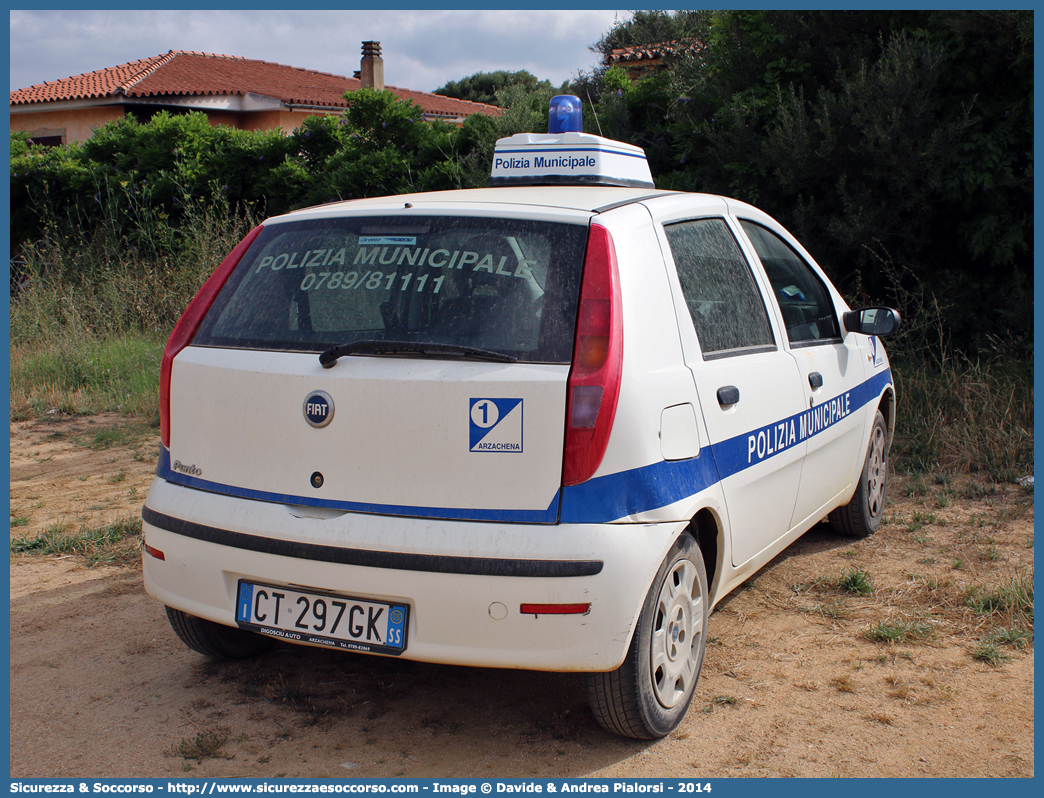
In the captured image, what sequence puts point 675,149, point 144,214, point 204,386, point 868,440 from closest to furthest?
point 204,386
point 868,440
point 675,149
point 144,214

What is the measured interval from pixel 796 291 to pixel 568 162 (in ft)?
3.92

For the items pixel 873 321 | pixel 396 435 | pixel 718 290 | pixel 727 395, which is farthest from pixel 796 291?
pixel 396 435

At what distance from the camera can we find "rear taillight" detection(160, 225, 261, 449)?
3096 millimetres

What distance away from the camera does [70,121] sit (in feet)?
84.1

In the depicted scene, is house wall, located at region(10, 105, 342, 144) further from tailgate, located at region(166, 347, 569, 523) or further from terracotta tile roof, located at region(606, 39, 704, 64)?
tailgate, located at region(166, 347, 569, 523)

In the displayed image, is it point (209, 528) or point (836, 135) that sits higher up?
point (836, 135)

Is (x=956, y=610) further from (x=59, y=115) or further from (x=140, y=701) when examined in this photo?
(x=59, y=115)

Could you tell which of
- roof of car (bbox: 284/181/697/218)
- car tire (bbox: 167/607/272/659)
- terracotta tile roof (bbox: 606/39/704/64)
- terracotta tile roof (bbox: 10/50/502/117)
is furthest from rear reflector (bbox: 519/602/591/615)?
terracotta tile roof (bbox: 10/50/502/117)

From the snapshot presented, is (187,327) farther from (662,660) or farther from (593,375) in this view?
(662,660)

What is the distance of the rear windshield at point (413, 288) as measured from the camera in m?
2.69

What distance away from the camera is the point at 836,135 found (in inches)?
305

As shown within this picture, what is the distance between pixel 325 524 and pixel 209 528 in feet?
1.41

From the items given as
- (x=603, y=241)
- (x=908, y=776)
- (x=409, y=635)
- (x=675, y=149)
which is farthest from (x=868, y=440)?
(x=675, y=149)

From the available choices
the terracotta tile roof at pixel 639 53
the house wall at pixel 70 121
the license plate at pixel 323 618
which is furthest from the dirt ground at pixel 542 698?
the house wall at pixel 70 121
